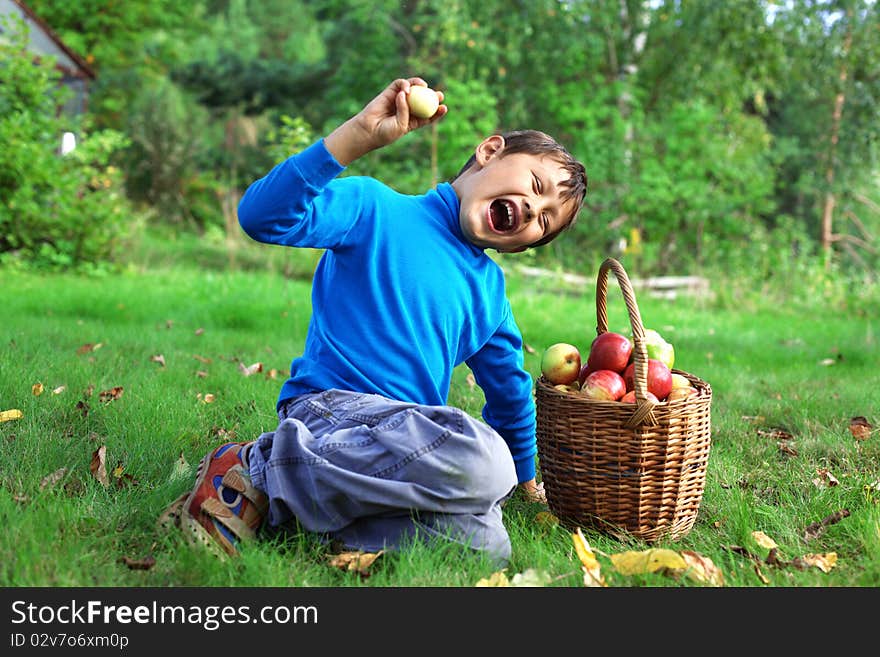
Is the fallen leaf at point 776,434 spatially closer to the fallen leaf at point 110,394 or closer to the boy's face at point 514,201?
the boy's face at point 514,201

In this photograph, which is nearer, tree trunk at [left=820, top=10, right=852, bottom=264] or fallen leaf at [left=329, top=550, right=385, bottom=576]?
fallen leaf at [left=329, top=550, right=385, bottom=576]

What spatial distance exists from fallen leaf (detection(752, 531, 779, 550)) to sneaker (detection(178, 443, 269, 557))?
1.41m

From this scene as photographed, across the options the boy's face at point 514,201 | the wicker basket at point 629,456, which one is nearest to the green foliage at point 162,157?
the boy's face at point 514,201

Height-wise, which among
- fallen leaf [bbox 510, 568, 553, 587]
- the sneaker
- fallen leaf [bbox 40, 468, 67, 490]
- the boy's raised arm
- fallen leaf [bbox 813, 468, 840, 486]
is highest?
the boy's raised arm

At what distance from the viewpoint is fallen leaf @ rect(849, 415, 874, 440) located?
11.8ft

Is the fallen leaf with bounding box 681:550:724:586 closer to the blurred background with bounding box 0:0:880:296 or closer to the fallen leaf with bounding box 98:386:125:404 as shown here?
the fallen leaf with bounding box 98:386:125:404

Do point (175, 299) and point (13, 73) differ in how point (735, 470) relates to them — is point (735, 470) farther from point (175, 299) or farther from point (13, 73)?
point (13, 73)

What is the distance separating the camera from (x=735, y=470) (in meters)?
3.13

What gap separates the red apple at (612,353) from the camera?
261cm

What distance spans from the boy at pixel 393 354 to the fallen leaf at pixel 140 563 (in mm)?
129

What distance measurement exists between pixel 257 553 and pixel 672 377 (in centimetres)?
138

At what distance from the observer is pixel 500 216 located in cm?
256

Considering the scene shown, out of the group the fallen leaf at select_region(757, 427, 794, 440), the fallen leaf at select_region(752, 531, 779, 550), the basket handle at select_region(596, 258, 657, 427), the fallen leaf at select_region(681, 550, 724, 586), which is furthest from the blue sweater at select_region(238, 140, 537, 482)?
the fallen leaf at select_region(757, 427, 794, 440)
